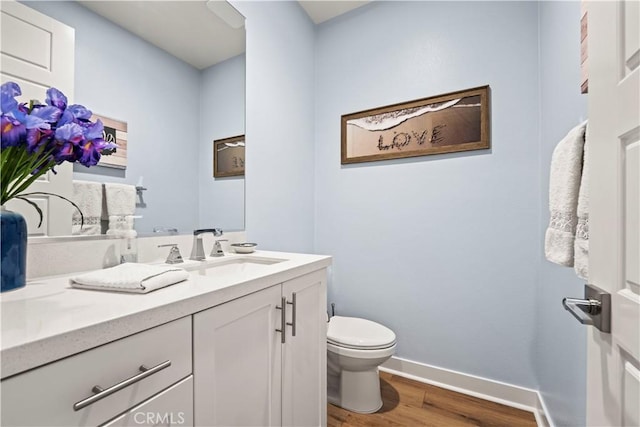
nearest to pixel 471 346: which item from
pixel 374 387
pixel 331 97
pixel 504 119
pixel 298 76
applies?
pixel 374 387

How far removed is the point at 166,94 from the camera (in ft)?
4.18

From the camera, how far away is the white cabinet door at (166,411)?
1.85 ft

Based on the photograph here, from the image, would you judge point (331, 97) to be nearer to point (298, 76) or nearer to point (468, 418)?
point (298, 76)

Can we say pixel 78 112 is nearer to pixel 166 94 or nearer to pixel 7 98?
pixel 7 98

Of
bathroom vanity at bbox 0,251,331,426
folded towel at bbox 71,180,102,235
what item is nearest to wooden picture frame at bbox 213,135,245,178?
folded towel at bbox 71,180,102,235

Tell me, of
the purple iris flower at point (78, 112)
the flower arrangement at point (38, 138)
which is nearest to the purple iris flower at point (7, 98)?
the flower arrangement at point (38, 138)

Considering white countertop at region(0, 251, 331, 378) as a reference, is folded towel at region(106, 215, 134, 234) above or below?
above

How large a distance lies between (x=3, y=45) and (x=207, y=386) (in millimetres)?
1116

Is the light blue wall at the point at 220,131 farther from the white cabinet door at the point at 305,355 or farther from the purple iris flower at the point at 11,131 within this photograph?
the purple iris flower at the point at 11,131

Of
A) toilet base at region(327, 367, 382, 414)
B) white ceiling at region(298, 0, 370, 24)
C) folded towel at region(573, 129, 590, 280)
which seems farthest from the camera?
white ceiling at region(298, 0, 370, 24)

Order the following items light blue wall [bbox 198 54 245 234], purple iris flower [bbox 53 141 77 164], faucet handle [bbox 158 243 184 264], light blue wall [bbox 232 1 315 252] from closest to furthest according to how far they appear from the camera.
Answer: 1. purple iris flower [bbox 53 141 77 164]
2. faucet handle [bbox 158 243 184 264]
3. light blue wall [bbox 198 54 245 234]
4. light blue wall [bbox 232 1 315 252]

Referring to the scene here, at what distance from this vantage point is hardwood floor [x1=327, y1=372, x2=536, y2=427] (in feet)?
4.90

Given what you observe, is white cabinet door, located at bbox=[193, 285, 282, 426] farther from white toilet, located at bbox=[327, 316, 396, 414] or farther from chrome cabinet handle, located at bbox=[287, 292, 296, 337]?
white toilet, located at bbox=[327, 316, 396, 414]

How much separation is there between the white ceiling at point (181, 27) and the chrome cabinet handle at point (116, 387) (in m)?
1.25
